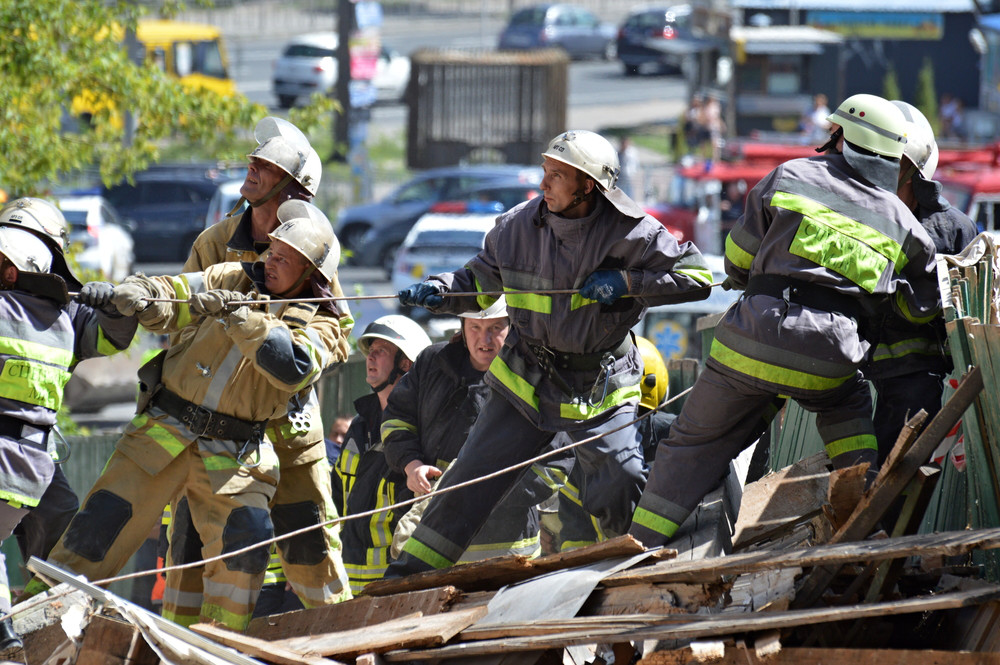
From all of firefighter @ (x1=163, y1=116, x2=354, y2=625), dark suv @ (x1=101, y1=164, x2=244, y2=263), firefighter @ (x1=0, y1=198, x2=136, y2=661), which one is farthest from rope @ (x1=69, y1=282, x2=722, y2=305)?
dark suv @ (x1=101, y1=164, x2=244, y2=263)

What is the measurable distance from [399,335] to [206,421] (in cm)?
170

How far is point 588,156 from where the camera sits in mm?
5117

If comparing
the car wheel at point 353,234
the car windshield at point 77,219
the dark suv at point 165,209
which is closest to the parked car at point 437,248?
the car wheel at point 353,234

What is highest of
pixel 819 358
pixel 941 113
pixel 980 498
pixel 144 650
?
pixel 819 358

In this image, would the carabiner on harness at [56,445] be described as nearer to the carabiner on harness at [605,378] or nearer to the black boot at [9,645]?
the black boot at [9,645]

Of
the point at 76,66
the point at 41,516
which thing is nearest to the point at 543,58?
the point at 76,66

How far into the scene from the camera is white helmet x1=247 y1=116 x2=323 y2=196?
572 cm

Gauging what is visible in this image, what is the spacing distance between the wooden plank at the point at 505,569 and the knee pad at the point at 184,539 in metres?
1.00

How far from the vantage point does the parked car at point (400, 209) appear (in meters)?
22.2

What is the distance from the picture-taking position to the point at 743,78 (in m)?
Answer: 28.1

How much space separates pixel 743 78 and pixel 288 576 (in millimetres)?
24240

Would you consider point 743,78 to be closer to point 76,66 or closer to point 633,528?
point 76,66

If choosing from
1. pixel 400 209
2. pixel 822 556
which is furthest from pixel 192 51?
pixel 822 556

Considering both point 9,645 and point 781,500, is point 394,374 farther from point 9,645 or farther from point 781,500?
point 9,645
